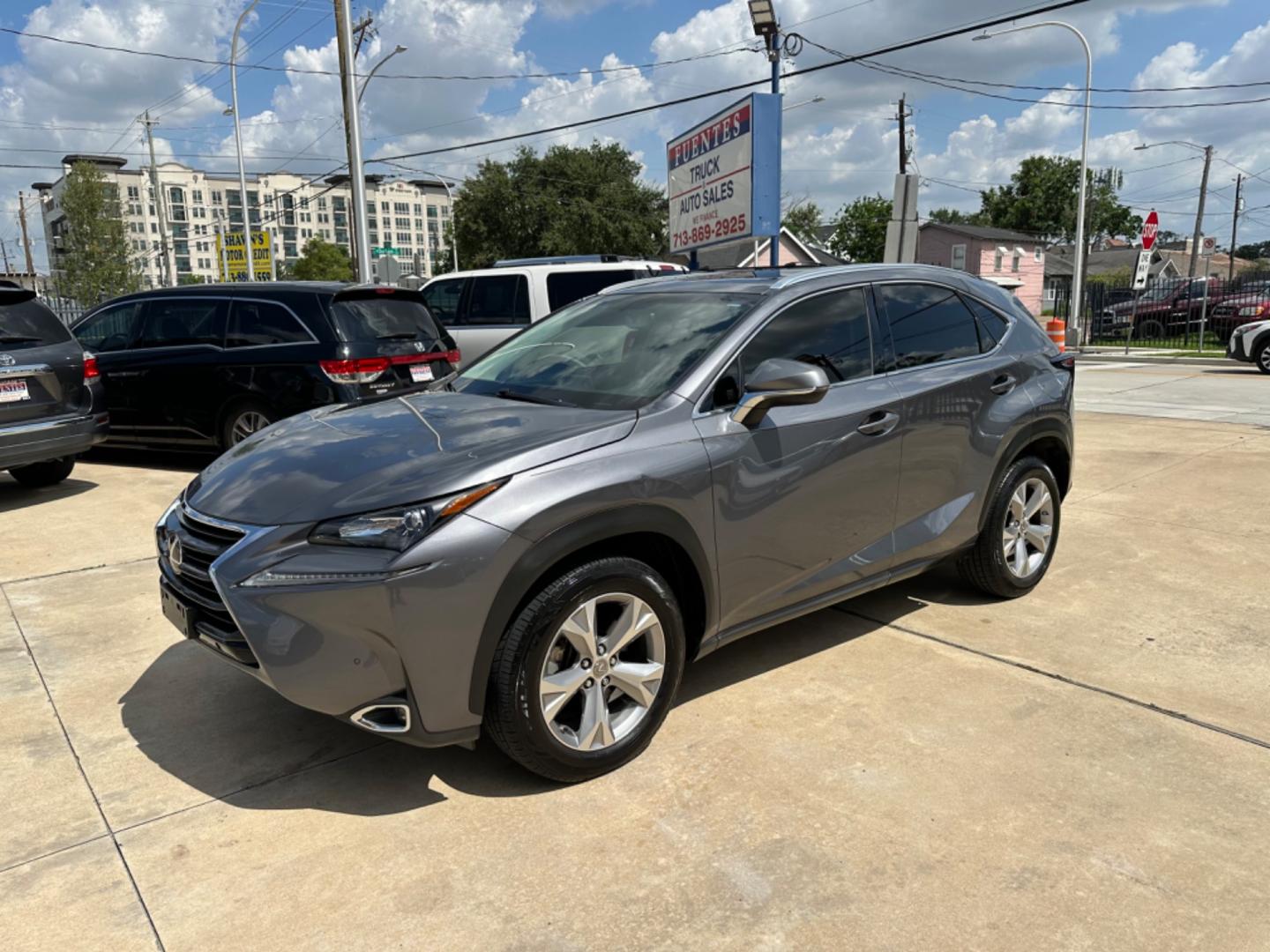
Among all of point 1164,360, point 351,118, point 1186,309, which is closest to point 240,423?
point 351,118

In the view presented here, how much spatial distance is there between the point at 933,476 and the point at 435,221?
6300 inches

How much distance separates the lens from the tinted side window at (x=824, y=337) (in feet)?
11.7

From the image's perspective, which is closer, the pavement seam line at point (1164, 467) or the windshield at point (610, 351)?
the windshield at point (610, 351)

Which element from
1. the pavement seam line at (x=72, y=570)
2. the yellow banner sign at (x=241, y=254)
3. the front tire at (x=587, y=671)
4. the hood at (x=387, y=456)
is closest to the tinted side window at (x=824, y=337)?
the hood at (x=387, y=456)

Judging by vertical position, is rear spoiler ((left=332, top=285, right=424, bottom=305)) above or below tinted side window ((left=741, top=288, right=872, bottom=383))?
above

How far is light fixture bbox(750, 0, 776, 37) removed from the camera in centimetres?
1542

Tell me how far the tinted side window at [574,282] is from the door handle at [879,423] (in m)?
7.28

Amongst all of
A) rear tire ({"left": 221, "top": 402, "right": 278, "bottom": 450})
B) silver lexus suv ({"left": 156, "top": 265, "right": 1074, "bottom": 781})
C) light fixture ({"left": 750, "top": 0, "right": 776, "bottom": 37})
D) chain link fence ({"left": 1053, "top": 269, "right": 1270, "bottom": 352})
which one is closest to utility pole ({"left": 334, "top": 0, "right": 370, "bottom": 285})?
light fixture ({"left": 750, "top": 0, "right": 776, "bottom": 37})

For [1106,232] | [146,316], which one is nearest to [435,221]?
[1106,232]

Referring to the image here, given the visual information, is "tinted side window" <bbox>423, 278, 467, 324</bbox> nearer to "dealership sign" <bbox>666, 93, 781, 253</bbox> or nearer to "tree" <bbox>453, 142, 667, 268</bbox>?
"dealership sign" <bbox>666, 93, 781, 253</bbox>

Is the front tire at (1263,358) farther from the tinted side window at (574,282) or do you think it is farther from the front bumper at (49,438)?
the front bumper at (49,438)

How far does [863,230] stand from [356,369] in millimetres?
60459

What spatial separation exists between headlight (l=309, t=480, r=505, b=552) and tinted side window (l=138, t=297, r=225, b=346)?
6134 millimetres

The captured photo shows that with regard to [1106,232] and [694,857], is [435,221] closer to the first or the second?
[1106,232]
